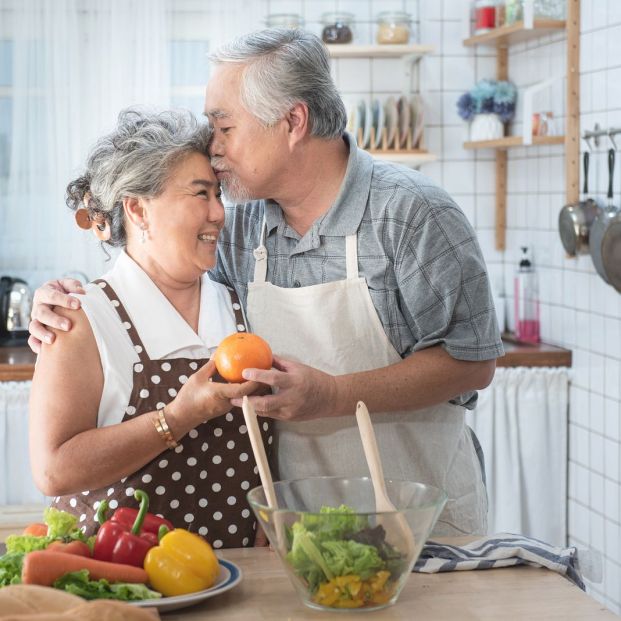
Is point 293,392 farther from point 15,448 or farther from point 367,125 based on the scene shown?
point 367,125

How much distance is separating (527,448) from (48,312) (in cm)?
229

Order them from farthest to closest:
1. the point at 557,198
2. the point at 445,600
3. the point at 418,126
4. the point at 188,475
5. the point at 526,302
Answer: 1. the point at 418,126
2. the point at 526,302
3. the point at 557,198
4. the point at 188,475
5. the point at 445,600

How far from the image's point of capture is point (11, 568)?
135 centimetres

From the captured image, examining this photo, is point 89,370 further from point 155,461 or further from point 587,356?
point 587,356

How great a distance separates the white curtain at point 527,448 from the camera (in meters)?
3.62

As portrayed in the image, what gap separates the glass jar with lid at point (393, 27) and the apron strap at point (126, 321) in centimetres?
245

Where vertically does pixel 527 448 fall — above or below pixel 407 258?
below

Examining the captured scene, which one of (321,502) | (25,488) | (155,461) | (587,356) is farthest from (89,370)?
(587,356)

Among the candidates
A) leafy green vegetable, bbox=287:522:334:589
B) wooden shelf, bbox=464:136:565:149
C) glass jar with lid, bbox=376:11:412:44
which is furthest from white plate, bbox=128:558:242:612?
glass jar with lid, bbox=376:11:412:44

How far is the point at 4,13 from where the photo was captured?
3982mm

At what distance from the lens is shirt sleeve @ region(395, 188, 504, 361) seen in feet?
6.26

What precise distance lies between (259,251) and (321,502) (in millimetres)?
654

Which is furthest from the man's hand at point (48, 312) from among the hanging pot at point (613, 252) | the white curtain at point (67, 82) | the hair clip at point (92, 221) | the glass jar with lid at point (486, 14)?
the glass jar with lid at point (486, 14)

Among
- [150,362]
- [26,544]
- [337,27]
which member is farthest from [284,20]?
[26,544]
